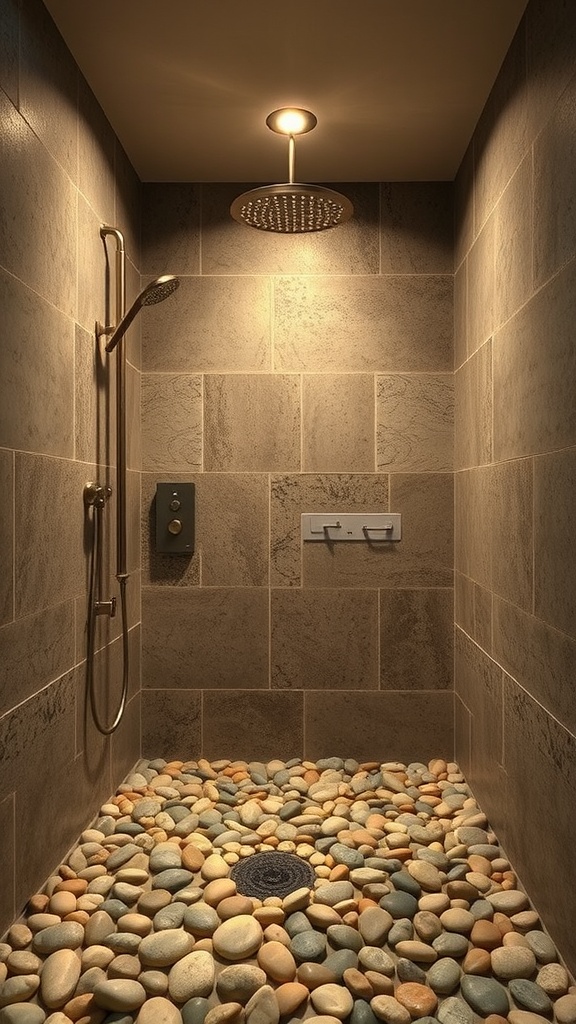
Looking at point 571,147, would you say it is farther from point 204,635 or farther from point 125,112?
→ point 204,635

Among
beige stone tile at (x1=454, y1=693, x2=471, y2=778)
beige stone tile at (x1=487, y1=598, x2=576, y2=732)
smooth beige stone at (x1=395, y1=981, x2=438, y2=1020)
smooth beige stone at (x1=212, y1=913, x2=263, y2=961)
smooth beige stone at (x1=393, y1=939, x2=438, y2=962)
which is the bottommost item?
smooth beige stone at (x1=395, y1=981, x2=438, y2=1020)

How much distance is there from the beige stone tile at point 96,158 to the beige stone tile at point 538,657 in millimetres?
1667

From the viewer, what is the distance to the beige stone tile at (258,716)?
3012mm

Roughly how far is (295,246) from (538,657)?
181 cm

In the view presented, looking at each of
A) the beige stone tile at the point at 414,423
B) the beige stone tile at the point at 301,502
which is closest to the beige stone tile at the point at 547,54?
the beige stone tile at the point at 414,423

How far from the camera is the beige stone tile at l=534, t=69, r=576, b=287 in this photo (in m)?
1.67

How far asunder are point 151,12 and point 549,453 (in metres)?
1.44

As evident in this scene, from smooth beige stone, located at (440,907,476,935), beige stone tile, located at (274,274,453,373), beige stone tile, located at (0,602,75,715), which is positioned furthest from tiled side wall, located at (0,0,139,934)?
smooth beige stone, located at (440,907,476,935)

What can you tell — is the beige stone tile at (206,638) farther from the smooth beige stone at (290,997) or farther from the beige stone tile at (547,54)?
the beige stone tile at (547,54)

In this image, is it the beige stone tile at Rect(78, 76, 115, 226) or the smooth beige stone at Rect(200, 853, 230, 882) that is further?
the beige stone tile at Rect(78, 76, 115, 226)

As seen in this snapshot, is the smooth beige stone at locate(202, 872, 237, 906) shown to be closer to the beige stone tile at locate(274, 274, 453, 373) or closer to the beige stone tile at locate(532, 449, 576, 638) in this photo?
the beige stone tile at locate(532, 449, 576, 638)

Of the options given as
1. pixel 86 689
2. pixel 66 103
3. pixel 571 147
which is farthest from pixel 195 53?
pixel 86 689

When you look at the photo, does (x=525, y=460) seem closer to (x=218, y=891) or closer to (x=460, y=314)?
(x=460, y=314)

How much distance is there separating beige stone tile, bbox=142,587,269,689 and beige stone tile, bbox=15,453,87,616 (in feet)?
2.34
